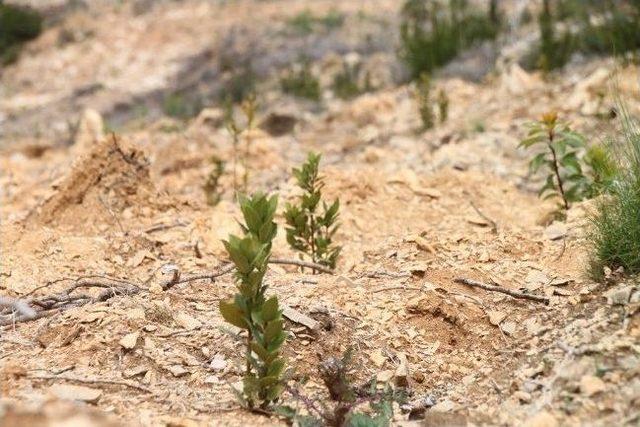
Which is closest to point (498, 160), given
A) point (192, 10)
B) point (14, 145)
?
point (14, 145)

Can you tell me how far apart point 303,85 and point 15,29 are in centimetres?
796

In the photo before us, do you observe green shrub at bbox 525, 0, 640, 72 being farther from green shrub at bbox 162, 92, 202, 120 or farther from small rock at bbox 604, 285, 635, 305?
small rock at bbox 604, 285, 635, 305

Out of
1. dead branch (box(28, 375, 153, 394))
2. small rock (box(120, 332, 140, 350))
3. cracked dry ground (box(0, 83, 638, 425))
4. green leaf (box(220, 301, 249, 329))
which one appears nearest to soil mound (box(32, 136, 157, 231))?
cracked dry ground (box(0, 83, 638, 425))

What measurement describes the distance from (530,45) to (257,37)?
565cm

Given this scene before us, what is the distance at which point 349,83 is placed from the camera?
891cm

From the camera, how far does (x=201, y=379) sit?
2.40 m

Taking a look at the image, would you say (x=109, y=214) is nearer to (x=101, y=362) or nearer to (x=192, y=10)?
(x=101, y=362)

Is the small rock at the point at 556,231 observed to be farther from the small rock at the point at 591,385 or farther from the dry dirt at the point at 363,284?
the small rock at the point at 591,385

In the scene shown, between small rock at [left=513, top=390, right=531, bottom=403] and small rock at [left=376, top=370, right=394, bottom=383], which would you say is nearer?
small rock at [left=513, top=390, right=531, bottom=403]

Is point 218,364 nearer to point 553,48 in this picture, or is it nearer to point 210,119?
point 210,119

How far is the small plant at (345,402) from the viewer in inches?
83.3

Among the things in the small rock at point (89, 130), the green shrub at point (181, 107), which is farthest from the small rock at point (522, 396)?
the green shrub at point (181, 107)

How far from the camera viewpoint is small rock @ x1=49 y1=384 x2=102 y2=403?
2.13 meters

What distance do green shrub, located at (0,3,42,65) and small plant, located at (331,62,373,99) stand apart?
7.33 m
